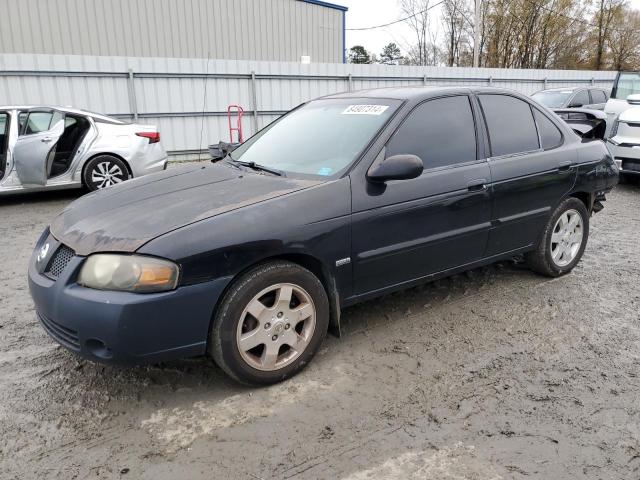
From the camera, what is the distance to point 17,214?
7.11 m

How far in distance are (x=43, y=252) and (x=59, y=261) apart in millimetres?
264

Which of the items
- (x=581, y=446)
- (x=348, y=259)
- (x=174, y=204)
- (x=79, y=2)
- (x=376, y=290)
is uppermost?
(x=79, y=2)

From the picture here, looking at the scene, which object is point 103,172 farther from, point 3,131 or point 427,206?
point 427,206

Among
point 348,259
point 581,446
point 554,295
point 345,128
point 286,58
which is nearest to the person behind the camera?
point 581,446

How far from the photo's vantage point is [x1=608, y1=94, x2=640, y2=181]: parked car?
8273 millimetres

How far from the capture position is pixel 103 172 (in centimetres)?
788

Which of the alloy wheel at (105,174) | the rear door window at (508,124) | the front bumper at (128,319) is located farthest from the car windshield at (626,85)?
the front bumper at (128,319)

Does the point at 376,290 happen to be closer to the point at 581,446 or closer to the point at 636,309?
the point at 581,446

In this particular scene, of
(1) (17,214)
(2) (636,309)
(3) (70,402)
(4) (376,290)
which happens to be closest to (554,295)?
(2) (636,309)

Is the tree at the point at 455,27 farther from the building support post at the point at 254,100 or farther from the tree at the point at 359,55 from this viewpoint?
the building support post at the point at 254,100

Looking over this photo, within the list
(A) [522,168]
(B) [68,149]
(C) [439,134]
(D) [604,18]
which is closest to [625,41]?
(D) [604,18]

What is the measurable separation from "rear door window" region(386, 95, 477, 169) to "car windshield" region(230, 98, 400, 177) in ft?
0.54

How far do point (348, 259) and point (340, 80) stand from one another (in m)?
12.4

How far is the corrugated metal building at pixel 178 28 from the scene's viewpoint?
1544 cm
